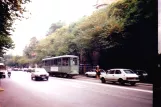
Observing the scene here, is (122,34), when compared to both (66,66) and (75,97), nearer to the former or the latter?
(66,66)

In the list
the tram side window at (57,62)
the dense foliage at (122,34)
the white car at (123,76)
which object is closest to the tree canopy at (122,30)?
the dense foliage at (122,34)

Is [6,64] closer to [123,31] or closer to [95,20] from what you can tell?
[95,20]

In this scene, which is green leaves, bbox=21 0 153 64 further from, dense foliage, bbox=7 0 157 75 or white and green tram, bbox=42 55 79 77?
white and green tram, bbox=42 55 79 77

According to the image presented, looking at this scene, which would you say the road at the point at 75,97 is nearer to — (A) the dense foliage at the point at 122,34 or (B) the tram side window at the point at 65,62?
(A) the dense foliage at the point at 122,34

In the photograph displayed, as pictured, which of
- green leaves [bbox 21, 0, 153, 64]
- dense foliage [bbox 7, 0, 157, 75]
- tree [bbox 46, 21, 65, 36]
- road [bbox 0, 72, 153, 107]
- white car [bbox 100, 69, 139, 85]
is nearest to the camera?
road [bbox 0, 72, 153, 107]

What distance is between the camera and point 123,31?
23047 mm

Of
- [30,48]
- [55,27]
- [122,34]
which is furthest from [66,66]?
[55,27]

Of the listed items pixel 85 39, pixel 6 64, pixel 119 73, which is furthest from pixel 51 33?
pixel 119 73

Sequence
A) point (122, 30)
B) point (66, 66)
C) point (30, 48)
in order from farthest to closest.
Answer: point (30, 48) < point (66, 66) < point (122, 30)

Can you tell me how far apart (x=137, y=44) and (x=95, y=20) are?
23.2 ft

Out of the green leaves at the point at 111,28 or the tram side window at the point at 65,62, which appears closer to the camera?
the green leaves at the point at 111,28

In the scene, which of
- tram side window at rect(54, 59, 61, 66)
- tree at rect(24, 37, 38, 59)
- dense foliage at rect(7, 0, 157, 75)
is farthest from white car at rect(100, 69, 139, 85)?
tree at rect(24, 37, 38, 59)

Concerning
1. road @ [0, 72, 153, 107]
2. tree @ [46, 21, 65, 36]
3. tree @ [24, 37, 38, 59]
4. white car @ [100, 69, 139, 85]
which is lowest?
road @ [0, 72, 153, 107]

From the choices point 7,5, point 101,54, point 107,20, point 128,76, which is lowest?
point 128,76
